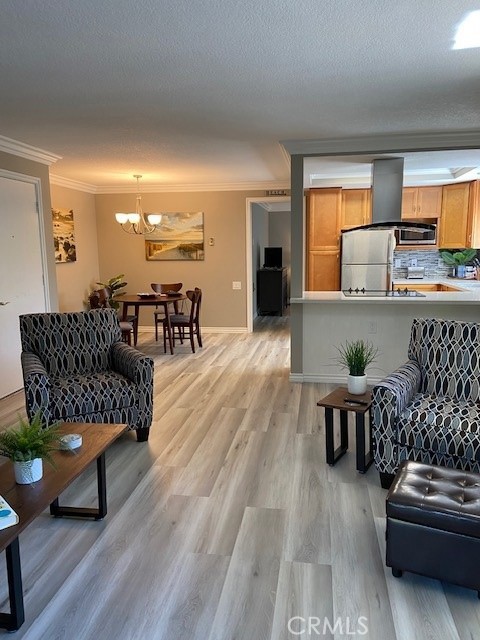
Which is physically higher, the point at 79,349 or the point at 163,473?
the point at 79,349

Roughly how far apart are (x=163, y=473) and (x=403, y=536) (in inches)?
61.5

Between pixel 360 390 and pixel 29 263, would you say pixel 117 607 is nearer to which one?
pixel 360 390

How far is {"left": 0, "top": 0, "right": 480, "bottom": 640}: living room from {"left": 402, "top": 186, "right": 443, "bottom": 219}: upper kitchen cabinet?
2.50 metres

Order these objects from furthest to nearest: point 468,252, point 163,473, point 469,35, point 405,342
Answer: point 468,252 → point 405,342 → point 163,473 → point 469,35

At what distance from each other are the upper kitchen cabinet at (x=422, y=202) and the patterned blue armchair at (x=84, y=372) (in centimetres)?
487

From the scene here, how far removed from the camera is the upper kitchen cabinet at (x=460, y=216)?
6.38 meters

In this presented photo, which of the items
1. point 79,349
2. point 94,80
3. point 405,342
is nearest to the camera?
point 94,80

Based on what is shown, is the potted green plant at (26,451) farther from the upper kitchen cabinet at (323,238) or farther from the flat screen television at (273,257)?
the flat screen television at (273,257)

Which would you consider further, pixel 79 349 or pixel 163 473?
pixel 79 349

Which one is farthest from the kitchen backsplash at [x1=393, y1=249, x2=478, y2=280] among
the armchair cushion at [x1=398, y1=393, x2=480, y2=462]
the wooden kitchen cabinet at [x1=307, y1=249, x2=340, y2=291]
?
the armchair cushion at [x1=398, y1=393, x2=480, y2=462]

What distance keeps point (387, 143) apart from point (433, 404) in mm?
2732

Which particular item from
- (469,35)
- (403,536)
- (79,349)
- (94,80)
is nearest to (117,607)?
(403,536)

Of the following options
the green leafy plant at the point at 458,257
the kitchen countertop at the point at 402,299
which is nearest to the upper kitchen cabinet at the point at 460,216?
the green leafy plant at the point at 458,257

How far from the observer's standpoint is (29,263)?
4914 mm
